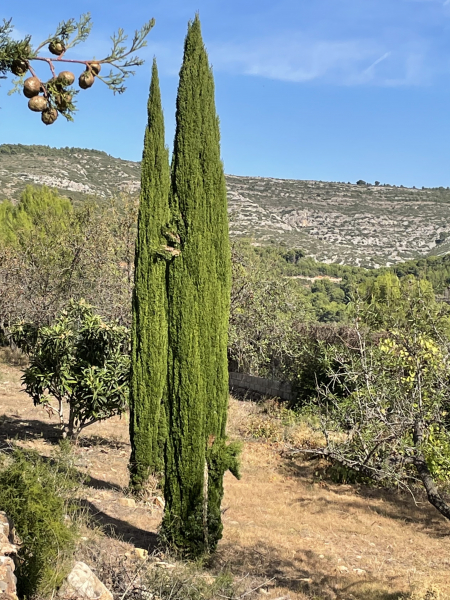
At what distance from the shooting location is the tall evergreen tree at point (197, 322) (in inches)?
260

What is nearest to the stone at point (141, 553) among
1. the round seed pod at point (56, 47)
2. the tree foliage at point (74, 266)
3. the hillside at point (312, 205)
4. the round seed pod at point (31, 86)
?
the round seed pod at point (31, 86)

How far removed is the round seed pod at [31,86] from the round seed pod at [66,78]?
9 cm

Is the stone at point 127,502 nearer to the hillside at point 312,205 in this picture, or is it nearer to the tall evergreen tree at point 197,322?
the tall evergreen tree at point 197,322

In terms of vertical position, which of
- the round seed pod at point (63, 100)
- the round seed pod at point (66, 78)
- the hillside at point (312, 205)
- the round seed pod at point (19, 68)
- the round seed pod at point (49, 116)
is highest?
the hillside at point (312, 205)

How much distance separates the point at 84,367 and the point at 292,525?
4579 millimetres

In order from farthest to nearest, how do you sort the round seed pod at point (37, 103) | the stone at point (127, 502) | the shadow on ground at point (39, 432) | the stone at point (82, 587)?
the shadow on ground at point (39, 432), the stone at point (127, 502), the stone at point (82, 587), the round seed pod at point (37, 103)

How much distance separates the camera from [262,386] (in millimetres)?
18234

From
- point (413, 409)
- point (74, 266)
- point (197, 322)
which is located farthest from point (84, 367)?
point (74, 266)

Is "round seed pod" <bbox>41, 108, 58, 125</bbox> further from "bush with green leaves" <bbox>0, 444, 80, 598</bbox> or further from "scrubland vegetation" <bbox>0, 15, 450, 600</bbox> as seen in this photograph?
"bush with green leaves" <bbox>0, 444, 80, 598</bbox>

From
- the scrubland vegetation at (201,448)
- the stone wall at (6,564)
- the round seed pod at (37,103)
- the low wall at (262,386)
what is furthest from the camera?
the low wall at (262,386)

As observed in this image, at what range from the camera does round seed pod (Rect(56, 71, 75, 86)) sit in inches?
93.8

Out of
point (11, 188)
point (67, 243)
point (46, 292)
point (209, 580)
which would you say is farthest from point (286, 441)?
point (11, 188)

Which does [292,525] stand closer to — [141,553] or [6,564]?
[141,553]

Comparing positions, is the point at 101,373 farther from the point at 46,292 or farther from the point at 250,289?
the point at 46,292
